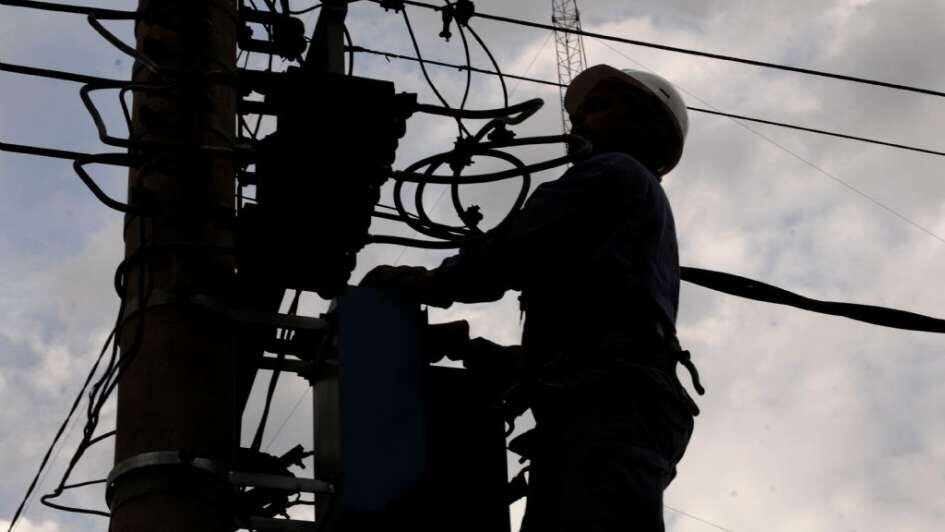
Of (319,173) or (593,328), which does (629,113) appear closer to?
(593,328)

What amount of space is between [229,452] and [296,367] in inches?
25.0

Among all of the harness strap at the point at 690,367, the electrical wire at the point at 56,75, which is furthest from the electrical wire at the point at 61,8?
the harness strap at the point at 690,367

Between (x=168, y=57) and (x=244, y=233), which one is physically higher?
(x=168, y=57)

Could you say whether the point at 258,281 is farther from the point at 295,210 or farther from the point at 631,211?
the point at 631,211

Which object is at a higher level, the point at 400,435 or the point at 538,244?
the point at 538,244

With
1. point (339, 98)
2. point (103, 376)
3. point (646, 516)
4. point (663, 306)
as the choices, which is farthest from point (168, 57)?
point (646, 516)

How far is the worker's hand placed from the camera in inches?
164

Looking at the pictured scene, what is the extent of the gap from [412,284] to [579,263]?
529 millimetres

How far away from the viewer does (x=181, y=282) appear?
4.01m

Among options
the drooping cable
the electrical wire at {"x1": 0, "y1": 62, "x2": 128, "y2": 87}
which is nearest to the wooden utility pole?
the electrical wire at {"x1": 0, "y1": 62, "x2": 128, "y2": 87}

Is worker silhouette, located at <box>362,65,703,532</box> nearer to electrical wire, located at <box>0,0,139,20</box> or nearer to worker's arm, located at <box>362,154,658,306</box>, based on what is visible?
worker's arm, located at <box>362,154,658,306</box>

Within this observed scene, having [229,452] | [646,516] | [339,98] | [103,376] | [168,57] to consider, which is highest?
[168,57]

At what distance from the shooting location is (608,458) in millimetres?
3807

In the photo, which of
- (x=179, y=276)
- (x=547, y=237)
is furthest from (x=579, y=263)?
(x=179, y=276)
